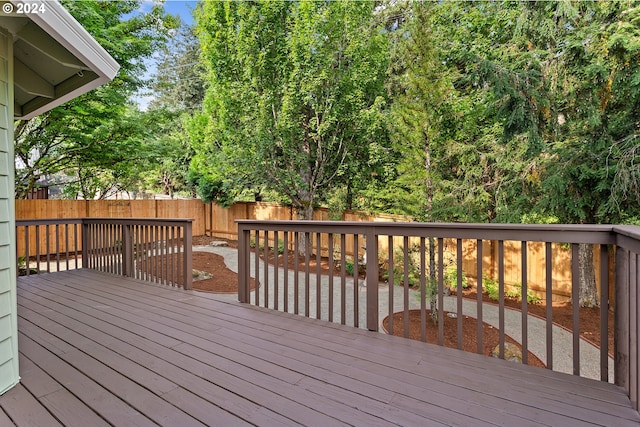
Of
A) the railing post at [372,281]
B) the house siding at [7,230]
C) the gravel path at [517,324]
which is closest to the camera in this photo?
the house siding at [7,230]

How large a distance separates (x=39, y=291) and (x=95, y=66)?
332 centimetres

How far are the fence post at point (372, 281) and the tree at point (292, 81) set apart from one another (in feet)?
16.7

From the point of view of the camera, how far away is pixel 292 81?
741 cm

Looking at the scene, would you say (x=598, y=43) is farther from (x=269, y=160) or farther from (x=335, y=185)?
(x=269, y=160)

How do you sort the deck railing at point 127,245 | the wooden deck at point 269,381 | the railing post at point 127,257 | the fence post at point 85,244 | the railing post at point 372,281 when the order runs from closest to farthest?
the wooden deck at point 269,381, the railing post at point 372,281, the deck railing at point 127,245, the railing post at point 127,257, the fence post at point 85,244

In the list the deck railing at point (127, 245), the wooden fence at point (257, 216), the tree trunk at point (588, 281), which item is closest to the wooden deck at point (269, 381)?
the wooden fence at point (257, 216)

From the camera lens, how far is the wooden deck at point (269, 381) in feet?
4.96

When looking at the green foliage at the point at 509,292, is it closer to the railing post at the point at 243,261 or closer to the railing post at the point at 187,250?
the railing post at the point at 243,261

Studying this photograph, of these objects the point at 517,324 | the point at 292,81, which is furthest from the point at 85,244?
the point at 517,324

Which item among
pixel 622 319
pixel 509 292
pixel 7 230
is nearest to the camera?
pixel 622 319

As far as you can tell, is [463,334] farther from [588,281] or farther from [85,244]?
[85,244]

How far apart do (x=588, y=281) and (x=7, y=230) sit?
25.8 feet

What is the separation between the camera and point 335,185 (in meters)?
8.88

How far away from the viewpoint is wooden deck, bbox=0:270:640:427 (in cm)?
151
